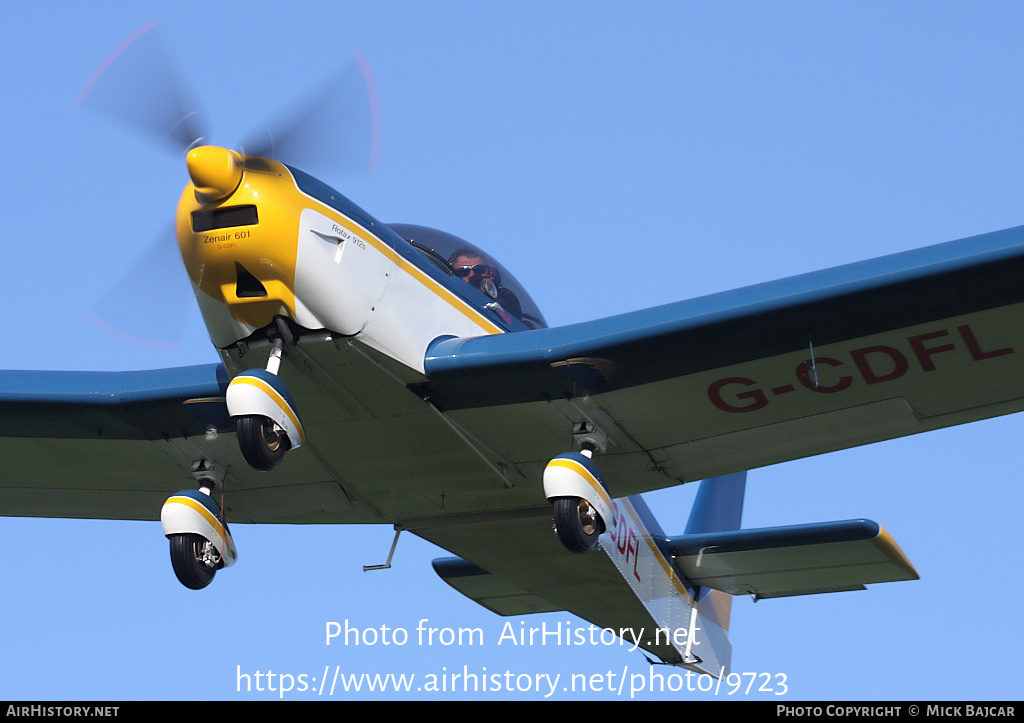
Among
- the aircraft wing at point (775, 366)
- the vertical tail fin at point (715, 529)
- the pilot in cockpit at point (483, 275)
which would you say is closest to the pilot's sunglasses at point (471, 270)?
the pilot in cockpit at point (483, 275)

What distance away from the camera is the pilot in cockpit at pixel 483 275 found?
11344 mm

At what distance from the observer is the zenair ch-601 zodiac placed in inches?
379

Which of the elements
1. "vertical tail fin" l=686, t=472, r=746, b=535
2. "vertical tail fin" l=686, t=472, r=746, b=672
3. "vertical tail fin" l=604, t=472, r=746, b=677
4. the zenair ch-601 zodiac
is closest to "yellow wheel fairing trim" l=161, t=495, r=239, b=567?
the zenair ch-601 zodiac

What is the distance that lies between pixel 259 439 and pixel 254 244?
4.59ft

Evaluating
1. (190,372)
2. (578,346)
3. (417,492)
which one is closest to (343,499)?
(417,492)

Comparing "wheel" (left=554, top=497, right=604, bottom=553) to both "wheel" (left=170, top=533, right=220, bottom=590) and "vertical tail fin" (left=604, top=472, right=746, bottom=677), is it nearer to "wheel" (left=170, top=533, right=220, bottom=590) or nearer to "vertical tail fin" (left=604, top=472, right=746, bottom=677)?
"vertical tail fin" (left=604, top=472, right=746, bottom=677)

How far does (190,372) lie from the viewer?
11375 millimetres

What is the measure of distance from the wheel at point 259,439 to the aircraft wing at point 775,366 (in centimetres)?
145

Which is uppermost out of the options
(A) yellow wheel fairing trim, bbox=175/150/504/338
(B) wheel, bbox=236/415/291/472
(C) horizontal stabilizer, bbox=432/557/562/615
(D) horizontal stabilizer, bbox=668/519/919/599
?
(D) horizontal stabilizer, bbox=668/519/919/599

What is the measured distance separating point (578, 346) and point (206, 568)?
3.80m

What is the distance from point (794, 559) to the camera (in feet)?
43.7

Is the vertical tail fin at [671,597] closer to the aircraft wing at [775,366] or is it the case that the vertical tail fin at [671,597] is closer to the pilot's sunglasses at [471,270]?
the aircraft wing at [775,366]

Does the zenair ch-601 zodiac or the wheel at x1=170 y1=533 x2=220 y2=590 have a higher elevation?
the zenair ch-601 zodiac

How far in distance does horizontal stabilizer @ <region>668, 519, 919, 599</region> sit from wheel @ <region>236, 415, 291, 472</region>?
579cm
